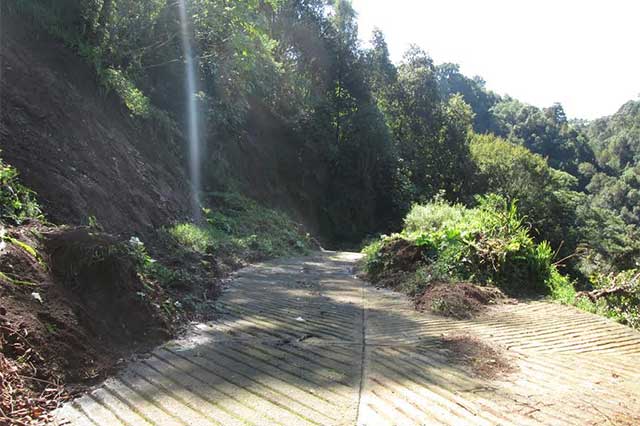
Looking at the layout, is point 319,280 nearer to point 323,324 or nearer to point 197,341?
point 323,324

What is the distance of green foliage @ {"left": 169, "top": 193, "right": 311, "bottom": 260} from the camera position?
8.83 metres

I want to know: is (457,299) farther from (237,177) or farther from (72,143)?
(237,177)

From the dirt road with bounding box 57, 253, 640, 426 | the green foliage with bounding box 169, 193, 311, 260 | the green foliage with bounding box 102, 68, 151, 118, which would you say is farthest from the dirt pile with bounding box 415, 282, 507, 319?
the green foliage with bounding box 102, 68, 151, 118

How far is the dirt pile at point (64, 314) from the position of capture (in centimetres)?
294

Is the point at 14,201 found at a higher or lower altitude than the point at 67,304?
higher

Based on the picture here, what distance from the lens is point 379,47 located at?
3116cm

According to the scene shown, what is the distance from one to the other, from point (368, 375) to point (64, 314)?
2.29 meters

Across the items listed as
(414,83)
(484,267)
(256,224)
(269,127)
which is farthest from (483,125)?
(484,267)

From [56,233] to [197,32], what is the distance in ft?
32.8

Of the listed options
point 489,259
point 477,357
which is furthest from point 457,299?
point 477,357

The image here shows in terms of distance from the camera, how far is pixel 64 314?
11.6 ft

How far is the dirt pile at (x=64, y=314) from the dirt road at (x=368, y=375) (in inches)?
8.3

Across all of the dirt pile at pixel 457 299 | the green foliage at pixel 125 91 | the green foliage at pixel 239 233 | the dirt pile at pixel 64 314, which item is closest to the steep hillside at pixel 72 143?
the green foliage at pixel 125 91

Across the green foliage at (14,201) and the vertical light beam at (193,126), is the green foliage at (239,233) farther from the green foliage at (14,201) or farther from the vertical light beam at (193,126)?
the green foliage at (14,201)
